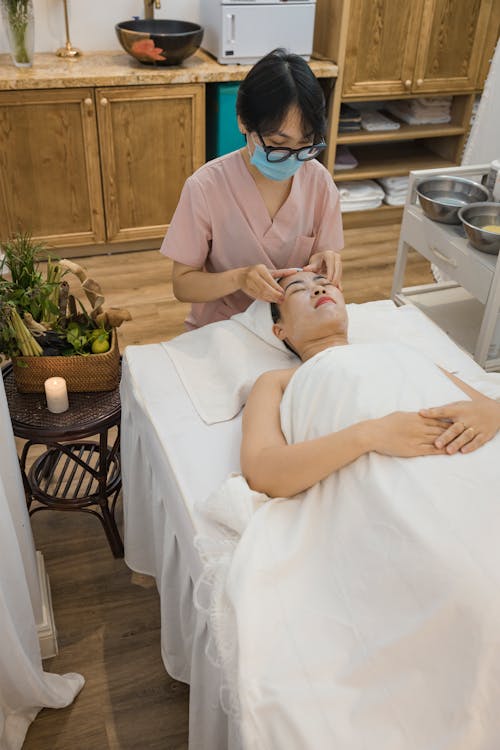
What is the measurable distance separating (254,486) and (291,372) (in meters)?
0.32

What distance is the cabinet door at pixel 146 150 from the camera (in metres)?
3.26

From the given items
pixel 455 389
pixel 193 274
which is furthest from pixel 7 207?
pixel 455 389

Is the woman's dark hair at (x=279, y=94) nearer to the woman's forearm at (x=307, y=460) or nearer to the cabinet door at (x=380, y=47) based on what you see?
the woman's forearm at (x=307, y=460)

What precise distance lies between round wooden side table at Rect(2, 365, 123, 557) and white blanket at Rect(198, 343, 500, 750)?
1.89 ft

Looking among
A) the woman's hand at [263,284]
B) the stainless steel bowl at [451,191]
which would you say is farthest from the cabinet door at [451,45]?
the woman's hand at [263,284]

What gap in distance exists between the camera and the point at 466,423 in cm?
126

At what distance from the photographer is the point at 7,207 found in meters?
3.32

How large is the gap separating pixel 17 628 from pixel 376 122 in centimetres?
329

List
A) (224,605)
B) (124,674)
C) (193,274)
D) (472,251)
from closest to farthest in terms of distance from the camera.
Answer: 1. (224,605)
2. (124,674)
3. (193,274)
4. (472,251)

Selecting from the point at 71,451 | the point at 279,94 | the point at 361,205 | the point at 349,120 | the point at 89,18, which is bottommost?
the point at 361,205

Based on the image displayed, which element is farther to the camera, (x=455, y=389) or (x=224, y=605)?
(x=455, y=389)

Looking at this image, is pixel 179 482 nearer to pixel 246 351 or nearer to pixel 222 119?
pixel 246 351

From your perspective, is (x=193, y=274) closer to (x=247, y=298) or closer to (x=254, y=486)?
(x=247, y=298)

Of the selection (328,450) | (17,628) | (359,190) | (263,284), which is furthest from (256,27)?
(17,628)
